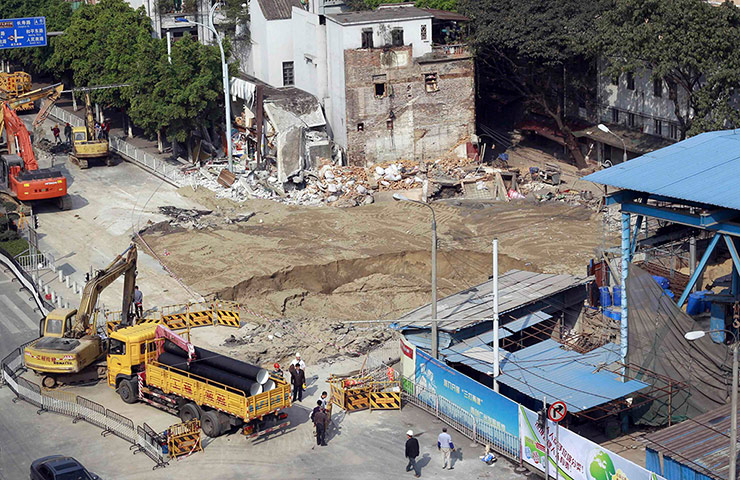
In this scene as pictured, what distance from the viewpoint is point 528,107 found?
71.6 m

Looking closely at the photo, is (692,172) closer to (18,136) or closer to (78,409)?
(78,409)

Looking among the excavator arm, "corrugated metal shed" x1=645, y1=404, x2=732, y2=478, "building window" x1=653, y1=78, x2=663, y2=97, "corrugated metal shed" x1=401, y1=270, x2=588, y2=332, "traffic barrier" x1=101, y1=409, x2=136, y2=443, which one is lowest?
"traffic barrier" x1=101, y1=409, x2=136, y2=443

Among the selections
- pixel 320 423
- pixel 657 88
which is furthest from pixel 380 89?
pixel 320 423

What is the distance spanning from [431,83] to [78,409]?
3520 centimetres

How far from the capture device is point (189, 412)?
3384 cm

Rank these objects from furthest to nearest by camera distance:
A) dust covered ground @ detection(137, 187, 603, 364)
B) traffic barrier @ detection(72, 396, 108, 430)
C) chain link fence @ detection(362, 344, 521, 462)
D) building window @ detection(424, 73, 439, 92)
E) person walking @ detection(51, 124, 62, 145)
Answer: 1. person walking @ detection(51, 124, 62, 145)
2. building window @ detection(424, 73, 439, 92)
3. dust covered ground @ detection(137, 187, 603, 364)
4. traffic barrier @ detection(72, 396, 108, 430)
5. chain link fence @ detection(362, 344, 521, 462)

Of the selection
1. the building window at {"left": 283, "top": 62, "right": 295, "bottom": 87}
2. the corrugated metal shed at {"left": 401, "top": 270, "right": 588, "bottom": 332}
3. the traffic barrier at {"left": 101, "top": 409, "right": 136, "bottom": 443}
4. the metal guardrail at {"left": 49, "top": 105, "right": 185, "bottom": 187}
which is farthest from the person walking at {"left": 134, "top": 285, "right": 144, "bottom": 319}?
the building window at {"left": 283, "top": 62, "right": 295, "bottom": 87}

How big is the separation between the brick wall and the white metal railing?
66.4 ft

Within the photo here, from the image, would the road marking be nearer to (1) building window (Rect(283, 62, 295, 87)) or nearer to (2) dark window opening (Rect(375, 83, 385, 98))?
(2) dark window opening (Rect(375, 83, 385, 98))

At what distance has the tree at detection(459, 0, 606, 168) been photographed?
62625 mm

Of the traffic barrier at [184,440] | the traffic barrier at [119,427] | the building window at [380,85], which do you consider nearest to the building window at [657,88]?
the building window at [380,85]

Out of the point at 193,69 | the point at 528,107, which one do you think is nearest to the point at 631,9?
the point at 528,107

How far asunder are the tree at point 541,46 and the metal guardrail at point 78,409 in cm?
3497

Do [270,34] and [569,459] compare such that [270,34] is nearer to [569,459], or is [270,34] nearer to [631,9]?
[631,9]
